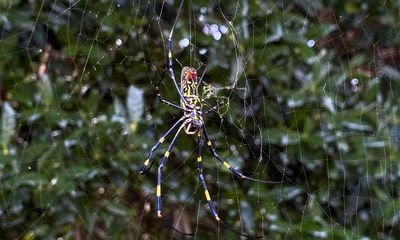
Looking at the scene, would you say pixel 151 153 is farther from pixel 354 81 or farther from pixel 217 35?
pixel 354 81

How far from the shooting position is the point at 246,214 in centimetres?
178

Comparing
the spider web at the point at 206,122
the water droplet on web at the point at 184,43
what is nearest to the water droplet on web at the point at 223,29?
the spider web at the point at 206,122

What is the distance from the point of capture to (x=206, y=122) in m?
1.77

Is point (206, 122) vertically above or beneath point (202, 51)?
beneath

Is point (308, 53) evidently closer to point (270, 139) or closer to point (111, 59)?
point (270, 139)

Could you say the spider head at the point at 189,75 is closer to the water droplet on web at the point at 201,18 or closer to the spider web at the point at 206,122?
the spider web at the point at 206,122

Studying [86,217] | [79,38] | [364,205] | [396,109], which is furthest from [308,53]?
[86,217]

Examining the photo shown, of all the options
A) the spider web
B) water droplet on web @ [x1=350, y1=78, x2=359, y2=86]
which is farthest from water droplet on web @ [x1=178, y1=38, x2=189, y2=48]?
water droplet on web @ [x1=350, y1=78, x2=359, y2=86]

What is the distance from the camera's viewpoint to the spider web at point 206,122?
177 cm

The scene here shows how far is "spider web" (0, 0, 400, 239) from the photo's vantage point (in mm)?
1766

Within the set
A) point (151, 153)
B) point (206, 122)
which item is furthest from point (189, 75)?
point (206, 122)

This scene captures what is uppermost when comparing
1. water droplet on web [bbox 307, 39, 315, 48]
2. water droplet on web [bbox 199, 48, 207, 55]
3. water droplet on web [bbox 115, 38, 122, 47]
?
water droplet on web [bbox 307, 39, 315, 48]

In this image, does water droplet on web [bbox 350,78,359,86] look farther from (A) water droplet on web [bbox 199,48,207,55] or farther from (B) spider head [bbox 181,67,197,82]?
(B) spider head [bbox 181,67,197,82]

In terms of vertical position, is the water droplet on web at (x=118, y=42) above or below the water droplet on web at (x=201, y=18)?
below
